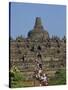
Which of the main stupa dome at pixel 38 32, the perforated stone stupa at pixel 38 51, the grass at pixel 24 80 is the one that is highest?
the main stupa dome at pixel 38 32

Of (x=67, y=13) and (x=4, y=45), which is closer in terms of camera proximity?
(x=4, y=45)

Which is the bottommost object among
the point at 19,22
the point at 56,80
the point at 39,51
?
the point at 56,80

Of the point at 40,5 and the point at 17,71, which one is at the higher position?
the point at 40,5

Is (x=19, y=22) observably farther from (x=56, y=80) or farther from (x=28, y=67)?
(x=56, y=80)

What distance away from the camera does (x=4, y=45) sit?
8.30ft

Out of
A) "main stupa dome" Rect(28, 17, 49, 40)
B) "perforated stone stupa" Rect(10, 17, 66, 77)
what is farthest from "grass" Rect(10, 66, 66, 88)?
"main stupa dome" Rect(28, 17, 49, 40)

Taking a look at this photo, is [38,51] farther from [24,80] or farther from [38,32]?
[24,80]

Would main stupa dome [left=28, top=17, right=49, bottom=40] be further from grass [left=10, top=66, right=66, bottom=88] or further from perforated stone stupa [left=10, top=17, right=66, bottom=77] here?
grass [left=10, top=66, right=66, bottom=88]

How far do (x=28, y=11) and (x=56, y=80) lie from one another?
2.07 feet

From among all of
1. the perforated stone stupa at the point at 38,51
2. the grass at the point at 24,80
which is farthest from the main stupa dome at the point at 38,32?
the grass at the point at 24,80

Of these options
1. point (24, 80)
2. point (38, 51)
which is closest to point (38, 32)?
point (38, 51)

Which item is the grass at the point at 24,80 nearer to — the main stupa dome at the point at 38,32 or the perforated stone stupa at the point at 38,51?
the perforated stone stupa at the point at 38,51

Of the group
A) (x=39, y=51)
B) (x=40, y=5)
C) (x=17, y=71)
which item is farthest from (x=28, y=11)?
(x=17, y=71)

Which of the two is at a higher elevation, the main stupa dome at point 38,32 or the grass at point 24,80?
the main stupa dome at point 38,32
